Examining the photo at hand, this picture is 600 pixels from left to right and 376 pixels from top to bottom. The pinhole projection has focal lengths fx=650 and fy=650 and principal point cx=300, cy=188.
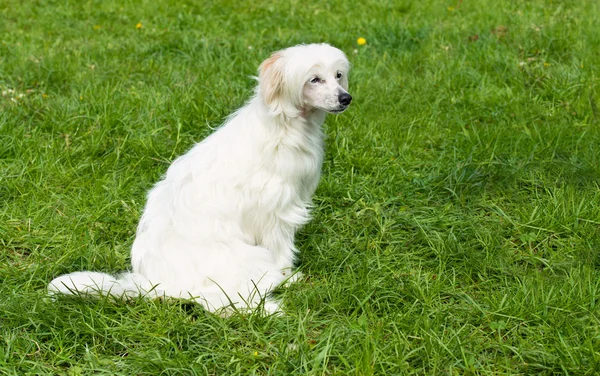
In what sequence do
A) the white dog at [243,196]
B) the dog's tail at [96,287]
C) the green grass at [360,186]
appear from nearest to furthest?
the green grass at [360,186] → the dog's tail at [96,287] → the white dog at [243,196]

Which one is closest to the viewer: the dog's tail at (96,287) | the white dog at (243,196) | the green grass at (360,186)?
the green grass at (360,186)

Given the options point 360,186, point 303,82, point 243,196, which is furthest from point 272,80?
point 360,186

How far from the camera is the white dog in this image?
8.88 feet

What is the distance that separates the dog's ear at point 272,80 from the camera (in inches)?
108

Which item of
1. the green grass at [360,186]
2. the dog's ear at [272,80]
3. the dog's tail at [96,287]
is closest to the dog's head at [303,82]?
the dog's ear at [272,80]

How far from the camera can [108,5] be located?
6406 millimetres

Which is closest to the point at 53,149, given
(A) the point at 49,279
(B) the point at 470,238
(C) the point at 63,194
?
(C) the point at 63,194

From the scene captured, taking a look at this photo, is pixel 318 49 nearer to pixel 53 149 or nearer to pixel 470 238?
pixel 470 238

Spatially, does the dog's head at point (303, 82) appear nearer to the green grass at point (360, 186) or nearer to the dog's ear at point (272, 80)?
the dog's ear at point (272, 80)

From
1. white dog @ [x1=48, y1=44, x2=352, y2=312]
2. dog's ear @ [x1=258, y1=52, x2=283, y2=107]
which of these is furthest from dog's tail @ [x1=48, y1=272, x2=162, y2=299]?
dog's ear @ [x1=258, y1=52, x2=283, y2=107]

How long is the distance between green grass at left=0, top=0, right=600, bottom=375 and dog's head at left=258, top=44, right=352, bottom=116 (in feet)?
2.45

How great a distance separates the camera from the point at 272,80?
108 inches

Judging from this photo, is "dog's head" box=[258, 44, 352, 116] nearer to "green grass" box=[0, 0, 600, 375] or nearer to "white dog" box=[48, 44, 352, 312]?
"white dog" box=[48, 44, 352, 312]

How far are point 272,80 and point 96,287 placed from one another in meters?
1.11
